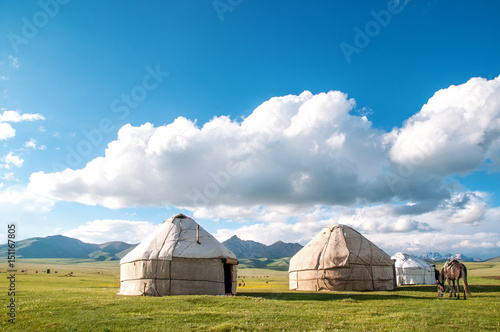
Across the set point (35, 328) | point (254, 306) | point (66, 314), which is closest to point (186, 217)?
point (254, 306)

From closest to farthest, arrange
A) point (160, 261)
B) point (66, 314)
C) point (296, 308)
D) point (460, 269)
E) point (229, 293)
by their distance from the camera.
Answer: point (66, 314), point (296, 308), point (460, 269), point (160, 261), point (229, 293)

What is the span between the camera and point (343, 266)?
67.1 feet

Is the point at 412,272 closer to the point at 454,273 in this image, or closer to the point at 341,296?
the point at 454,273

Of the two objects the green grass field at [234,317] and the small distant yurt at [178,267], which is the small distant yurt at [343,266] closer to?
the small distant yurt at [178,267]

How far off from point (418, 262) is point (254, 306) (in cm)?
2556

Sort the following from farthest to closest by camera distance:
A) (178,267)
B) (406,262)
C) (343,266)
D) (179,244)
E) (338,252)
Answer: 1. (406,262)
2. (338,252)
3. (343,266)
4. (179,244)
5. (178,267)

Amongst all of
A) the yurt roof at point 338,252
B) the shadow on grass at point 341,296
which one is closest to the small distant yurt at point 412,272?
the yurt roof at point 338,252

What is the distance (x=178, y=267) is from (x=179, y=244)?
1299 millimetres

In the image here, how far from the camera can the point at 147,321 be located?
8.68 m

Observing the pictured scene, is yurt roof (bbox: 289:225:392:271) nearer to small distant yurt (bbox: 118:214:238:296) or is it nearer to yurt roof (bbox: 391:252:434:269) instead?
small distant yurt (bbox: 118:214:238:296)

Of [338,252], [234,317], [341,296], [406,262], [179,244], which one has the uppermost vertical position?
[179,244]

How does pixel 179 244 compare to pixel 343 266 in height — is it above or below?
above

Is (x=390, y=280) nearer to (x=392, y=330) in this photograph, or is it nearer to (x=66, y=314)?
(x=392, y=330)

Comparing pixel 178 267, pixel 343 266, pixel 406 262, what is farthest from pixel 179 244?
pixel 406 262
